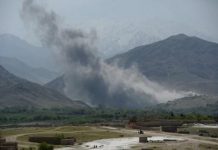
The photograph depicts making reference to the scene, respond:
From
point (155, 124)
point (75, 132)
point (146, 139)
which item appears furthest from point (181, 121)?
point (146, 139)

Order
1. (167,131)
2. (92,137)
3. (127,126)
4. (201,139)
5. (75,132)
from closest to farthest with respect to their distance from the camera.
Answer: (201,139)
(92,137)
(75,132)
(167,131)
(127,126)

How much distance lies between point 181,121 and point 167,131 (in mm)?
34416

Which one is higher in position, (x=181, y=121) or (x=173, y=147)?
(x=181, y=121)

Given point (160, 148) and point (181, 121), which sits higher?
point (181, 121)

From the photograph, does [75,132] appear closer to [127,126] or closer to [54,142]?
[54,142]

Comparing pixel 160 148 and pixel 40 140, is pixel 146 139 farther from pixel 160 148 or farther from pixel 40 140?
pixel 40 140

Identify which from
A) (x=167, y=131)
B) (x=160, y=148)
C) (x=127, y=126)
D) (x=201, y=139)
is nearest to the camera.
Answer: (x=160, y=148)

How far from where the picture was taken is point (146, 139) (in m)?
130

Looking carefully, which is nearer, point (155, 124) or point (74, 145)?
point (74, 145)

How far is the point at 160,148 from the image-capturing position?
113625 mm

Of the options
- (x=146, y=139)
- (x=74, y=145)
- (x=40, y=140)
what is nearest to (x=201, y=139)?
(x=146, y=139)

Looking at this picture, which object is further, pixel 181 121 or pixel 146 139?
pixel 181 121

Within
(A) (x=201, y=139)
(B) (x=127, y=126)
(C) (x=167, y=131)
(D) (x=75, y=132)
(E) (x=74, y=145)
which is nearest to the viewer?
(E) (x=74, y=145)

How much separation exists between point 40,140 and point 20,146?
16336 mm
